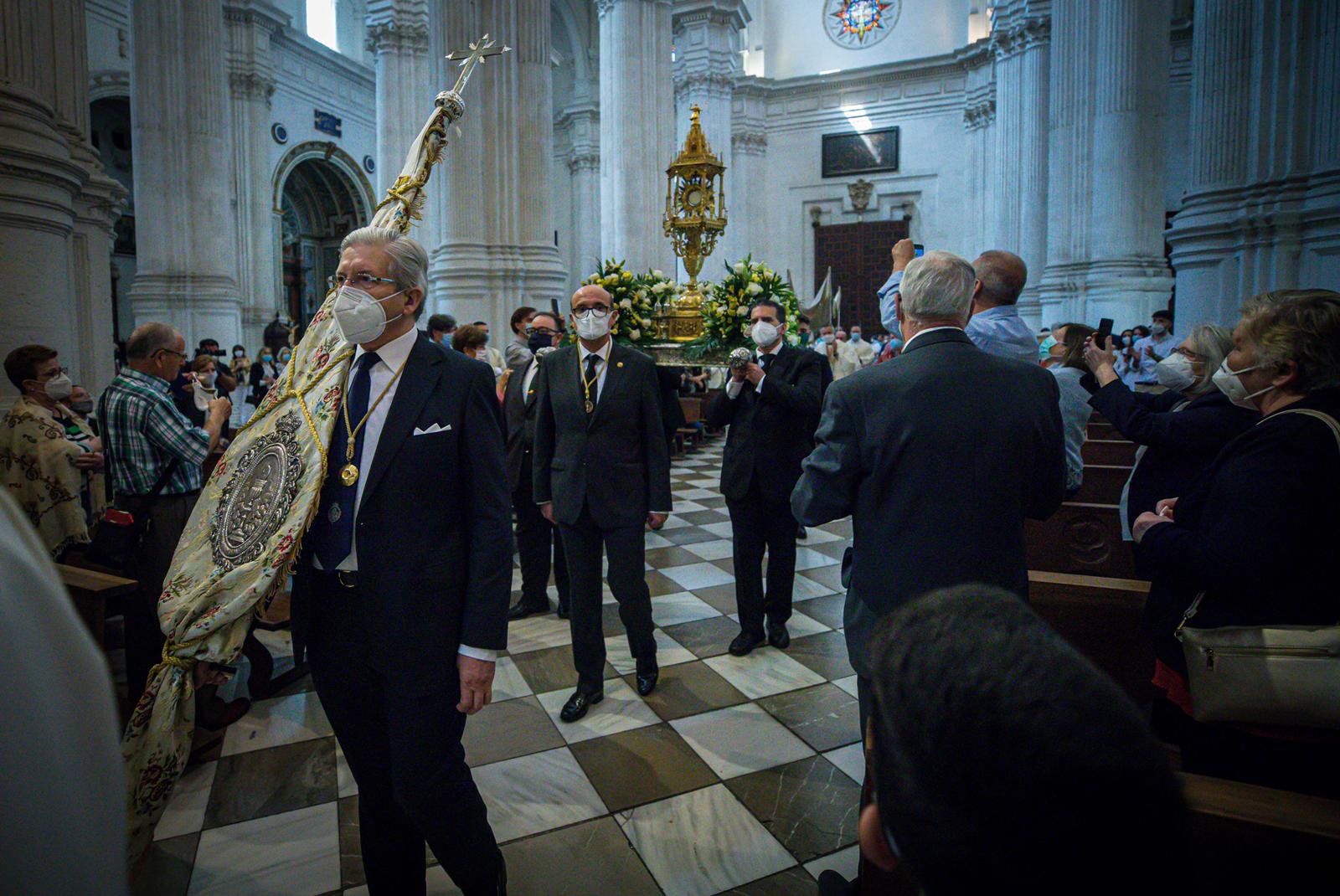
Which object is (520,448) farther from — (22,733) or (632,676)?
(22,733)

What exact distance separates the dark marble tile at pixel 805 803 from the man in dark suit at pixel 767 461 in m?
1.20

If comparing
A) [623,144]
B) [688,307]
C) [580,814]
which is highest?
[623,144]

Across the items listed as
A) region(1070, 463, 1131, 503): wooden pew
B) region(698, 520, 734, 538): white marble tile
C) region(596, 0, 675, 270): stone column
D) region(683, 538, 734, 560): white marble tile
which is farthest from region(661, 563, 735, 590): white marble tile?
region(596, 0, 675, 270): stone column

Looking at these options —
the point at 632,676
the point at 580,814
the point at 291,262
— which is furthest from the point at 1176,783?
the point at 291,262

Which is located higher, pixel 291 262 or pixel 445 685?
pixel 291 262

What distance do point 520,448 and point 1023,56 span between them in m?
15.7

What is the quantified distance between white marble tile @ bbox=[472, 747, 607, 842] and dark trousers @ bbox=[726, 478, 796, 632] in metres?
1.45

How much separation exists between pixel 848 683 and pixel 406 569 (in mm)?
2586

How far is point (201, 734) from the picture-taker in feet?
10.2

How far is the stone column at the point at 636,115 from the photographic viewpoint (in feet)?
38.9

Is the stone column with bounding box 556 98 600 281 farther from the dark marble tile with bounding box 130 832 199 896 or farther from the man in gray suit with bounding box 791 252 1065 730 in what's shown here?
the man in gray suit with bounding box 791 252 1065 730

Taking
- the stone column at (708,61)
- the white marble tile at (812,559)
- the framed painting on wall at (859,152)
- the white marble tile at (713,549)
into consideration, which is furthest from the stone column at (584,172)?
the white marble tile at (812,559)

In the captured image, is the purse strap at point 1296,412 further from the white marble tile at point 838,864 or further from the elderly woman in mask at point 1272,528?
the white marble tile at point 838,864

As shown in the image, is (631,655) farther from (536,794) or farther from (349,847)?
(349,847)
